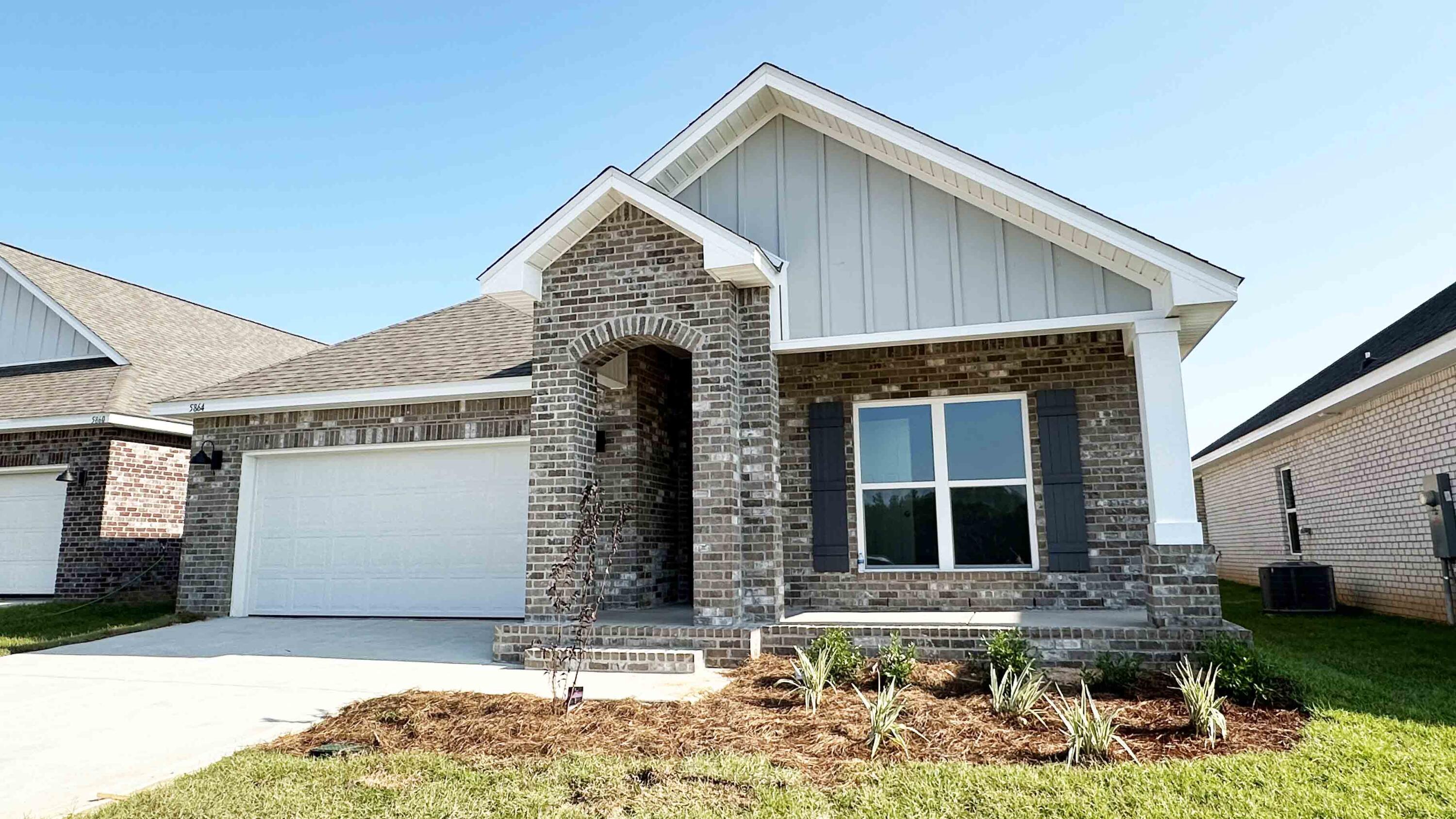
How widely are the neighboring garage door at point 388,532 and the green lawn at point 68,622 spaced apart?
5.13 feet

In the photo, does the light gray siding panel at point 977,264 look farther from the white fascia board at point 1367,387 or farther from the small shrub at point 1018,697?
the white fascia board at point 1367,387

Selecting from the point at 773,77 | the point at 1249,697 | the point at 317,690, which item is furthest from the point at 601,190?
the point at 1249,697

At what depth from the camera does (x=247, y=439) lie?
11.8 metres

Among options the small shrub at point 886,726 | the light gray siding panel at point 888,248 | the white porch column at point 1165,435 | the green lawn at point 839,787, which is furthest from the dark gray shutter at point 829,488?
the green lawn at point 839,787

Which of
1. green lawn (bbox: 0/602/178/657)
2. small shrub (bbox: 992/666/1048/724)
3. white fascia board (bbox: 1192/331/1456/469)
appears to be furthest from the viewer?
green lawn (bbox: 0/602/178/657)

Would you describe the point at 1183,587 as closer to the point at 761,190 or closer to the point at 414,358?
the point at 761,190

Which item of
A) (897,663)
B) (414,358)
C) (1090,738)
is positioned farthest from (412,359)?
(1090,738)

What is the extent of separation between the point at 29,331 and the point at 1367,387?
21.8 m

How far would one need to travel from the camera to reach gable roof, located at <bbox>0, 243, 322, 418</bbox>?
13391mm

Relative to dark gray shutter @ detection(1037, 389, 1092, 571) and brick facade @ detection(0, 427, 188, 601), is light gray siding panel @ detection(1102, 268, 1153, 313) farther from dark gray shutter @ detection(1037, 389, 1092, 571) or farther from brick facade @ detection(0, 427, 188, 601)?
brick facade @ detection(0, 427, 188, 601)

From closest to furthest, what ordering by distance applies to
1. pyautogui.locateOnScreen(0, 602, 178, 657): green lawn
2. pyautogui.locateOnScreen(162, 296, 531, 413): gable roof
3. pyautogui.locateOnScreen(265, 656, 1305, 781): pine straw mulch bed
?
pyautogui.locateOnScreen(265, 656, 1305, 781): pine straw mulch bed < pyautogui.locateOnScreen(0, 602, 178, 657): green lawn < pyautogui.locateOnScreen(162, 296, 531, 413): gable roof

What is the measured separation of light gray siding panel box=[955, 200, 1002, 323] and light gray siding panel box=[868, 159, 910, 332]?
554mm

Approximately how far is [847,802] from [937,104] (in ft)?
28.6

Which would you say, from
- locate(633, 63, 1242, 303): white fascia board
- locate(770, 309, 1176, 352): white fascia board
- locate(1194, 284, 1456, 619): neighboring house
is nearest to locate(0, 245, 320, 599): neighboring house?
locate(633, 63, 1242, 303): white fascia board
